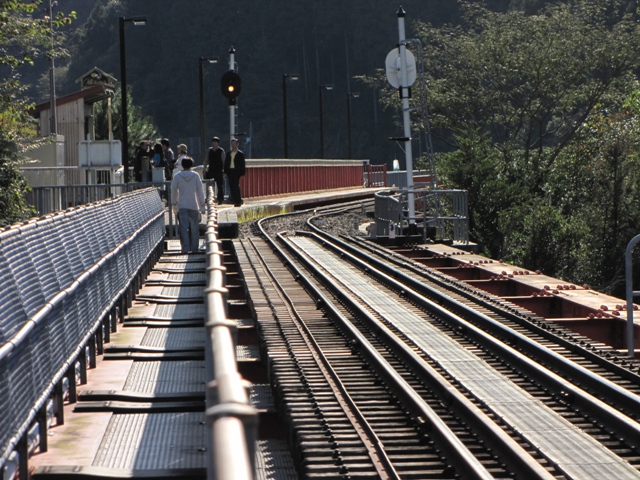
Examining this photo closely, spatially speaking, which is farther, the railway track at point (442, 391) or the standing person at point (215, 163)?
the standing person at point (215, 163)

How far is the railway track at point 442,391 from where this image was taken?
266 inches

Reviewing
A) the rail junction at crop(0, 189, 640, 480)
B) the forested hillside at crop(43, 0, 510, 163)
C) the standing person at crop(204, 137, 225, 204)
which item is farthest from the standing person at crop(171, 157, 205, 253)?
the forested hillside at crop(43, 0, 510, 163)

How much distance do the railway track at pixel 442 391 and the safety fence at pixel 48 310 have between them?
1.50 meters

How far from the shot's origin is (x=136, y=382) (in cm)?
876

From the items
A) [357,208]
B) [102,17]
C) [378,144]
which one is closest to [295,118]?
[378,144]

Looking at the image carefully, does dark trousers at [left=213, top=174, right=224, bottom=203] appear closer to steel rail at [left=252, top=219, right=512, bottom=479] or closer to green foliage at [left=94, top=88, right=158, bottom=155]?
steel rail at [left=252, top=219, right=512, bottom=479]

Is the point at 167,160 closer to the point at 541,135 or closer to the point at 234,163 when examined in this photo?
the point at 234,163

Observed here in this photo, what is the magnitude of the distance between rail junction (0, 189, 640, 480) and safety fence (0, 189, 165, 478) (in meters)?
0.03

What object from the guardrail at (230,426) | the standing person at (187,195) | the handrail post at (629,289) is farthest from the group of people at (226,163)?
the guardrail at (230,426)

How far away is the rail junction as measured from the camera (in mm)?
5969

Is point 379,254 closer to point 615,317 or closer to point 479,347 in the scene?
point 615,317

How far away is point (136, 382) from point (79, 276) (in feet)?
3.97

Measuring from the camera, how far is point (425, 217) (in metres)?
24.7

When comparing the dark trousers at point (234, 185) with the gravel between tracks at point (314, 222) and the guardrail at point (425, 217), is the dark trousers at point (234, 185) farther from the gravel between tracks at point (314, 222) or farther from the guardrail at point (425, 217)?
the guardrail at point (425, 217)
